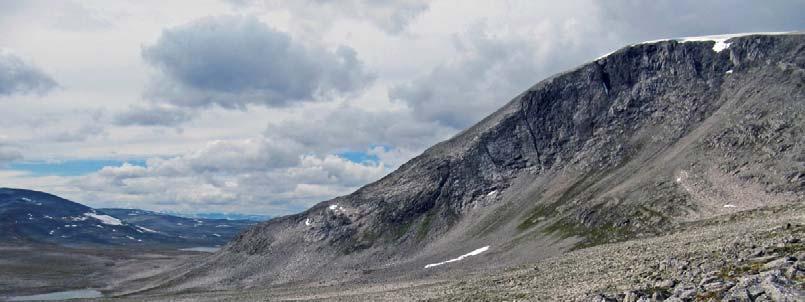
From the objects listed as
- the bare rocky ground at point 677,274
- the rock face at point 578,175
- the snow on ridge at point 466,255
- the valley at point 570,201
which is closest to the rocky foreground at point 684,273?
the bare rocky ground at point 677,274

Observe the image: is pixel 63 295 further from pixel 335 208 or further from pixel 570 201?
pixel 570 201

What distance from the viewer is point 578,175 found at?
452ft

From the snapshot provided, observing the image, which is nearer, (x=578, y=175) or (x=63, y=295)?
(x=578, y=175)

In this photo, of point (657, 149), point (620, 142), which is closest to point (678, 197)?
point (657, 149)

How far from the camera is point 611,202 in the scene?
112m

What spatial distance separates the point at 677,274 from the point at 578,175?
334ft

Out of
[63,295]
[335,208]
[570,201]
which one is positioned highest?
[335,208]

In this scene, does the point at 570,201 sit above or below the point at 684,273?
above

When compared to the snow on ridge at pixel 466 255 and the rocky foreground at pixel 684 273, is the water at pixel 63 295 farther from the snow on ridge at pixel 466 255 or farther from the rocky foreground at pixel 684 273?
the rocky foreground at pixel 684 273

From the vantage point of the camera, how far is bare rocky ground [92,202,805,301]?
2991 centimetres

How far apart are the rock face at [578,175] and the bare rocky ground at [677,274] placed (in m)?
16.7

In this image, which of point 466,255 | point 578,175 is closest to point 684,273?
point 466,255

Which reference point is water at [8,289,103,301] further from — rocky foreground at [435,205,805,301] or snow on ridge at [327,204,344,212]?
rocky foreground at [435,205,805,301]

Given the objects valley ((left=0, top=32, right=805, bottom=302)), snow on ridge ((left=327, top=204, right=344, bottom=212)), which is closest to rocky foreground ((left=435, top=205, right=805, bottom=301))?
valley ((left=0, top=32, right=805, bottom=302))
